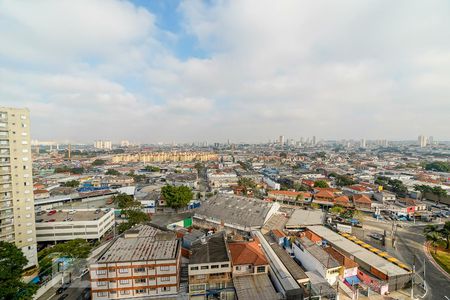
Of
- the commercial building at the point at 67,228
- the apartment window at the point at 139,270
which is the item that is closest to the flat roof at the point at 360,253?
the apartment window at the point at 139,270

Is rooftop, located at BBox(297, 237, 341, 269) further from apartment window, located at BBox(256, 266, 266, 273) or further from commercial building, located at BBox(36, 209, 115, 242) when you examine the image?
commercial building, located at BBox(36, 209, 115, 242)

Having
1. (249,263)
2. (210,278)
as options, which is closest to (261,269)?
(249,263)

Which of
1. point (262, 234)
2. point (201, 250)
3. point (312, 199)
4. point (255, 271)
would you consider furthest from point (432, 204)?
point (201, 250)

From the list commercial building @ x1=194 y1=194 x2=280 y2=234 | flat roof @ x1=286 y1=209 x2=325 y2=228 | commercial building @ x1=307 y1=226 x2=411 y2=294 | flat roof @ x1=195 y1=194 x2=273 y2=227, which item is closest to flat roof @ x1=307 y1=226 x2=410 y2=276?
commercial building @ x1=307 y1=226 x2=411 y2=294

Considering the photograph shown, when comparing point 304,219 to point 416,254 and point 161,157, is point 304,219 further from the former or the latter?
point 161,157

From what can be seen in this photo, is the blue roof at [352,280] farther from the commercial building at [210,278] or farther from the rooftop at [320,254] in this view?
the commercial building at [210,278]

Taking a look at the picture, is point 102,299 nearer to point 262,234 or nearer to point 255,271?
point 255,271
